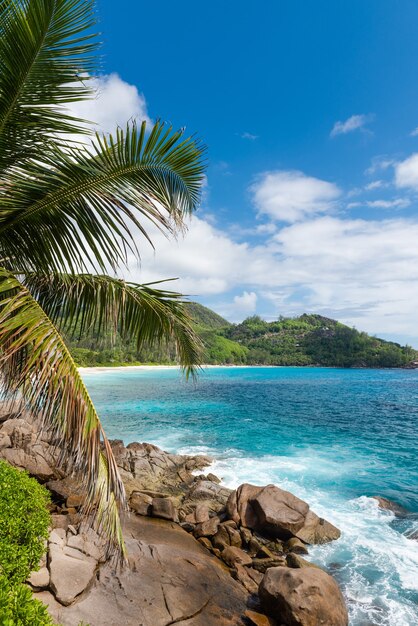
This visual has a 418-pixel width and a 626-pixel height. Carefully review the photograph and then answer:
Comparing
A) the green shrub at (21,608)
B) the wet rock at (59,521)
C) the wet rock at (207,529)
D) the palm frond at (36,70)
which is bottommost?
the wet rock at (207,529)

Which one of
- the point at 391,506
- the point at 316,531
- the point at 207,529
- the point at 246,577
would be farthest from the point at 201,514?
the point at 391,506

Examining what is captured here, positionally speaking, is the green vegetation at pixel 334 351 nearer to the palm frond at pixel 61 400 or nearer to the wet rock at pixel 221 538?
the wet rock at pixel 221 538

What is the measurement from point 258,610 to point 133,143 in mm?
8403

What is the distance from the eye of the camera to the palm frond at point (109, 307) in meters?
4.87

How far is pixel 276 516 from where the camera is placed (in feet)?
33.4

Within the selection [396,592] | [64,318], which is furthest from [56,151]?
[396,592]

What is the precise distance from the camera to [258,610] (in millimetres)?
6703

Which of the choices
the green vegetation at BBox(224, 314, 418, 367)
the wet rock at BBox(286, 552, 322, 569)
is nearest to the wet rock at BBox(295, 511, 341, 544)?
the wet rock at BBox(286, 552, 322, 569)

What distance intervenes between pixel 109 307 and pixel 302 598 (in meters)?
6.30

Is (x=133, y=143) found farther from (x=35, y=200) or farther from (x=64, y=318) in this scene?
(x=64, y=318)

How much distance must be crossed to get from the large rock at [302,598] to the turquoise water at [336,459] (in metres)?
1.51

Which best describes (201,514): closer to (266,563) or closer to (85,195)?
(266,563)

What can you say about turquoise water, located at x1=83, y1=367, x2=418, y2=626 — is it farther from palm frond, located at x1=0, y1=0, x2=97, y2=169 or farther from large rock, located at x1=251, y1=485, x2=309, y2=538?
palm frond, located at x1=0, y1=0, x2=97, y2=169

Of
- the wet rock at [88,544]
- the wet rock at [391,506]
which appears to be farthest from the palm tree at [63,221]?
the wet rock at [391,506]
